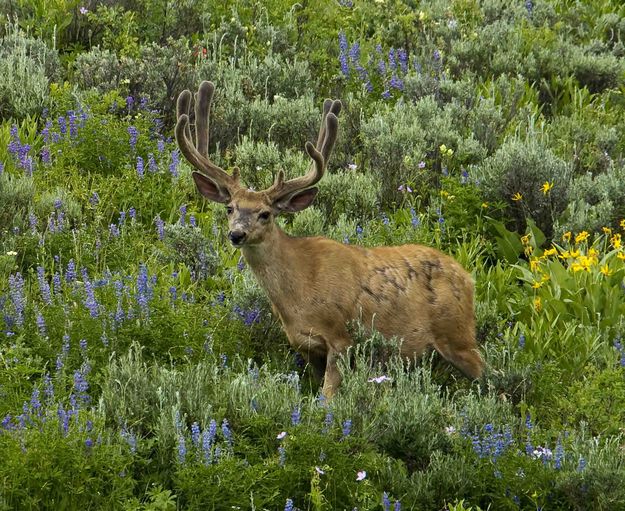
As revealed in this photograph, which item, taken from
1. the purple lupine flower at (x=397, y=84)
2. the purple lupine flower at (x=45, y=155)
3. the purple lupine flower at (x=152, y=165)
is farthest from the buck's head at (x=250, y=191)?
the purple lupine flower at (x=397, y=84)

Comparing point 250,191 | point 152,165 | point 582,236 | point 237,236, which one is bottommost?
point 582,236

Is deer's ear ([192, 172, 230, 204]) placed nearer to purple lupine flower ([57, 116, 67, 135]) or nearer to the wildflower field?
the wildflower field

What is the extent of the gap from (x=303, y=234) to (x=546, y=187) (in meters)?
1.82

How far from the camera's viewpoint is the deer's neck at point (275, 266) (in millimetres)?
7480

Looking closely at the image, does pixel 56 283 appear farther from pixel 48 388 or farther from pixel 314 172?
pixel 314 172

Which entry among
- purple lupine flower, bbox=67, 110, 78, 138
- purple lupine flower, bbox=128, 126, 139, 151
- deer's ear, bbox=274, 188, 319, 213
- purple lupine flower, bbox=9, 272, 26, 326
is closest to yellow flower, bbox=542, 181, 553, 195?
deer's ear, bbox=274, 188, 319, 213

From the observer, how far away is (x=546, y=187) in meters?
9.56

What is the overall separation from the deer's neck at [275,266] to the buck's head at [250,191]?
84 mm

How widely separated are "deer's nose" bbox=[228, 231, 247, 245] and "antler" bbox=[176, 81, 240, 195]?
0.45 m

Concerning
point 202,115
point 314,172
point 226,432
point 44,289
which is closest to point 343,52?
point 202,115

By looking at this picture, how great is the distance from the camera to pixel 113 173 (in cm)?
971

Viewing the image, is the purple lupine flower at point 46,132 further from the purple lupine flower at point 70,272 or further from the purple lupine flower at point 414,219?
the purple lupine flower at point 414,219

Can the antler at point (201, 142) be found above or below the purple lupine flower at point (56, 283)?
above

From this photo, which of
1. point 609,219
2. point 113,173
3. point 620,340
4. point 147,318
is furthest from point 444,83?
point 147,318
